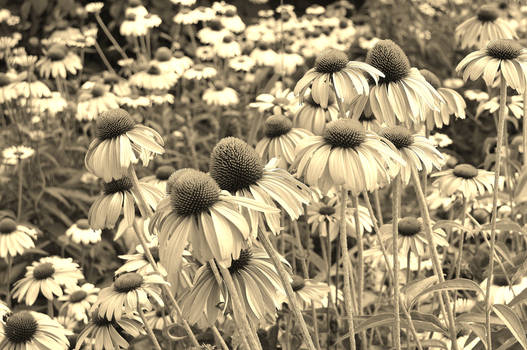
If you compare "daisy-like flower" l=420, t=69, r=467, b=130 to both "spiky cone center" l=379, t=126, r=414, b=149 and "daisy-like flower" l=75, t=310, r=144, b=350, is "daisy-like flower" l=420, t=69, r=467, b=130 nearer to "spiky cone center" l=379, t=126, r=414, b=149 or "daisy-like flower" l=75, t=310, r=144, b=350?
"spiky cone center" l=379, t=126, r=414, b=149

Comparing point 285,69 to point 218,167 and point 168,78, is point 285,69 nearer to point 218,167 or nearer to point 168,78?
point 168,78

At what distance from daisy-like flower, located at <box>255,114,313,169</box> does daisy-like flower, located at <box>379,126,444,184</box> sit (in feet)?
1.99

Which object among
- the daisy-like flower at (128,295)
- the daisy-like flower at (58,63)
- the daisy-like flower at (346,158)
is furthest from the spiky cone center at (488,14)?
the daisy-like flower at (58,63)

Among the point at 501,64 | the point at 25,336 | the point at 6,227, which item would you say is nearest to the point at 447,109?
the point at 501,64

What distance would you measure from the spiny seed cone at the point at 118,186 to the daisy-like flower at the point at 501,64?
3.16 feet

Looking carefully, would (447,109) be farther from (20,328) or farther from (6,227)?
(6,227)

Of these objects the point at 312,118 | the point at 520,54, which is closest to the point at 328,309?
the point at 312,118

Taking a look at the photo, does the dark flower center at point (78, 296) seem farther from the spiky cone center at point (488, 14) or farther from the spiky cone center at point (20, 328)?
the spiky cone center at point (488, 14)

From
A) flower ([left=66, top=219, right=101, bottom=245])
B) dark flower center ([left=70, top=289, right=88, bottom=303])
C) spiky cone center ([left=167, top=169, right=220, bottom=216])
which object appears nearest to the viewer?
spiky cone center ([left=167, top=169, right=220, bottom=216])

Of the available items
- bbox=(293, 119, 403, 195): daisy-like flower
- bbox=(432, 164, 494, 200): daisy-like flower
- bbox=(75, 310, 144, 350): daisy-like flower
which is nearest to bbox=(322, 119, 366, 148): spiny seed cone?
bbox=(293, 119, 403, 195): daisy-like flower

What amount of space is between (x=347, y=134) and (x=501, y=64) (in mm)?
622

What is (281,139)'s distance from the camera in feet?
7.80

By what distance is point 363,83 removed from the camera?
5.51 feet

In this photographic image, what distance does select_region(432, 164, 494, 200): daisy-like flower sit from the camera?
2.53m
